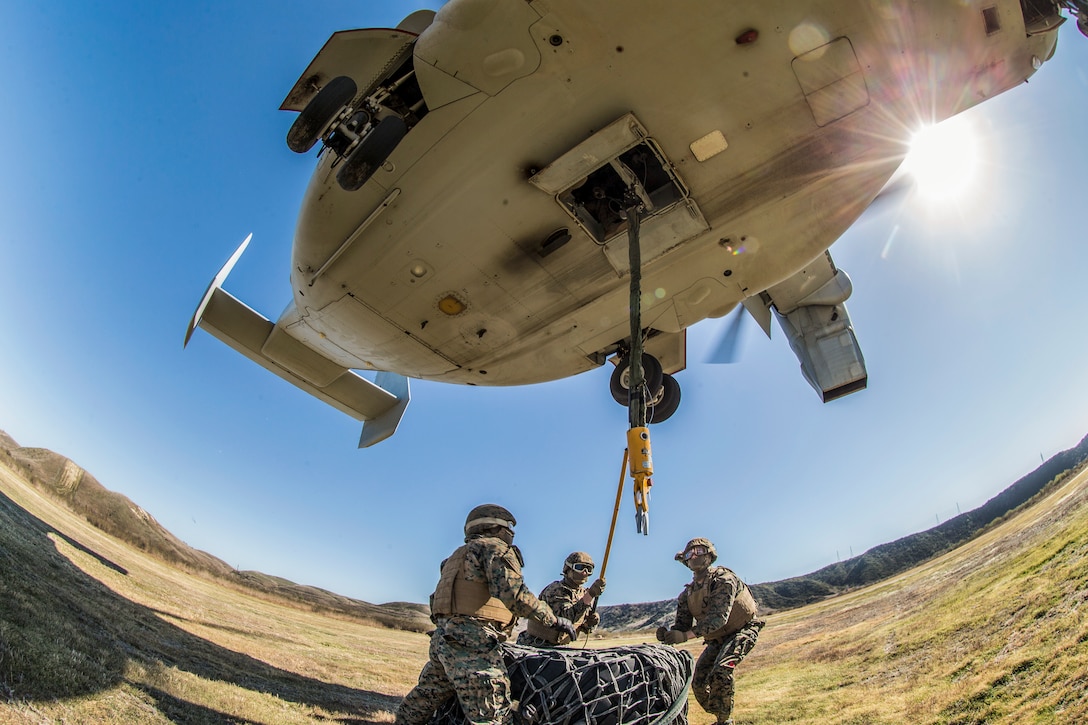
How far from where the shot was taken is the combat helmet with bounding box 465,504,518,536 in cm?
485

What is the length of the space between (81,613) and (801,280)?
35.4ft

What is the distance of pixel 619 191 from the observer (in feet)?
24.2

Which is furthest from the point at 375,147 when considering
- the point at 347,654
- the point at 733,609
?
the point at 347,654

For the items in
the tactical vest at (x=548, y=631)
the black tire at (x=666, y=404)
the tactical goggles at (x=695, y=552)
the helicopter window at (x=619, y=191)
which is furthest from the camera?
the black tire at (x=666, y=404)

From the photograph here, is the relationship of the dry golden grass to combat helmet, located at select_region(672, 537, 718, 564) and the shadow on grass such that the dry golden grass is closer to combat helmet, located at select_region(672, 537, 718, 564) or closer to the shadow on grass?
the shadow on grass

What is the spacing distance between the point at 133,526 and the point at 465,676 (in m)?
16.3

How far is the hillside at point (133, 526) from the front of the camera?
48.2 feet

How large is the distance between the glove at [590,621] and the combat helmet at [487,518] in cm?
166

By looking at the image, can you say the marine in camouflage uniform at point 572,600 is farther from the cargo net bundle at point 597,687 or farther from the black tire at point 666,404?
the black tire at point 666,404

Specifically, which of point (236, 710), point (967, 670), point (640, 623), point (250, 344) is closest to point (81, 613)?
point (236, 710)

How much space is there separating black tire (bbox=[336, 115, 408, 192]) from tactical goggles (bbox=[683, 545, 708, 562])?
556 cm

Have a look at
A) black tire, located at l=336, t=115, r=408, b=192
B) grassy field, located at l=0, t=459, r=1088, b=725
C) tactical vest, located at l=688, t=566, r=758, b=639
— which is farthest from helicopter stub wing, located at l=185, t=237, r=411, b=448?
tactical vest, located at l=688, t=566, r=758, b=639

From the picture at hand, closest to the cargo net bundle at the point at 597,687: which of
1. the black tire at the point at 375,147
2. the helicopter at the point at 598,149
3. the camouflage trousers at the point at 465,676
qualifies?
the camouflage trousers at the point at 465,676

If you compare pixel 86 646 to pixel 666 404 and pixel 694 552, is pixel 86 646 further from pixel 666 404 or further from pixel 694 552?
pixel 666 404
